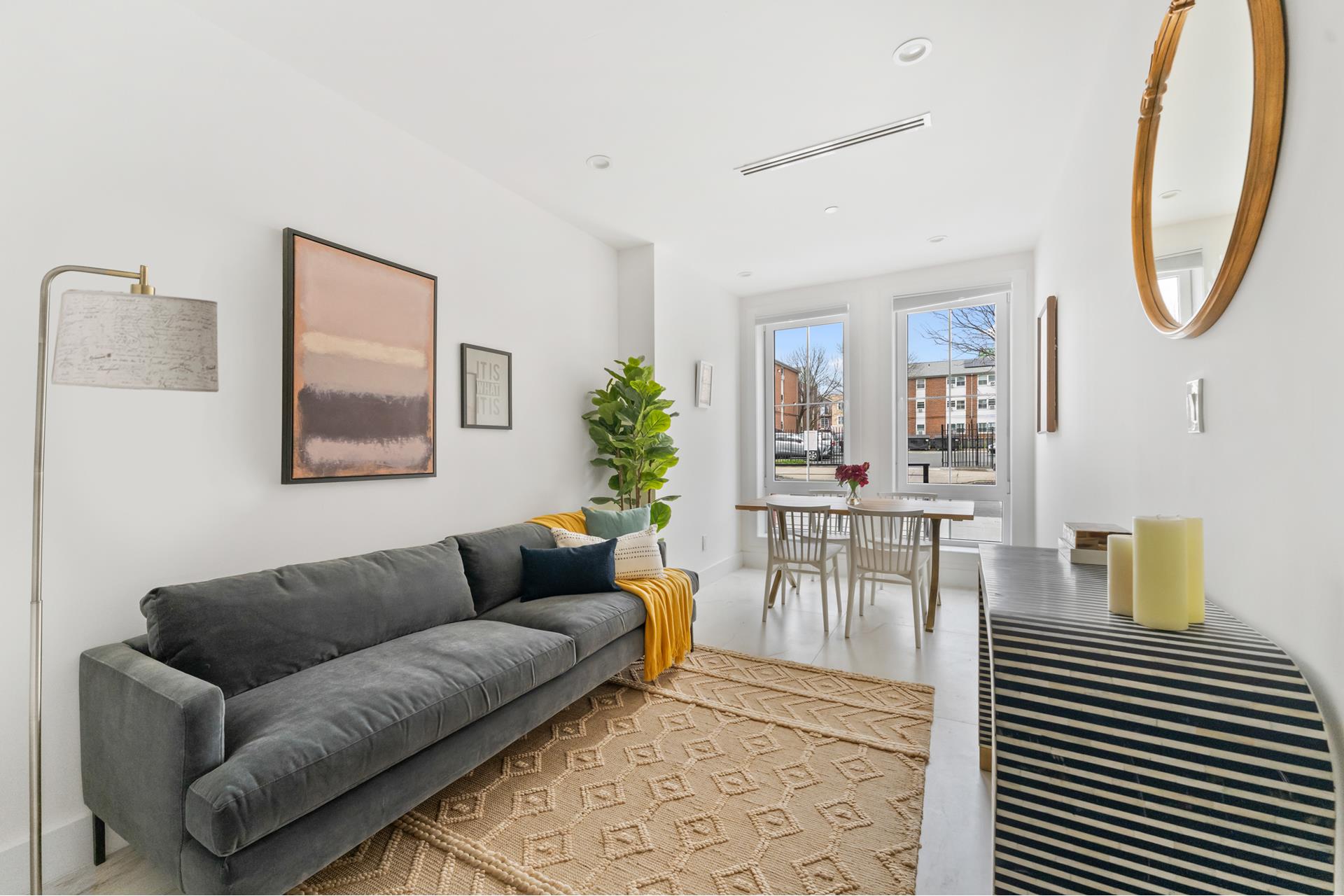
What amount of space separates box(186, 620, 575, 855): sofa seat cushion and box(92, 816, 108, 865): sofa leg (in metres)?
0.53

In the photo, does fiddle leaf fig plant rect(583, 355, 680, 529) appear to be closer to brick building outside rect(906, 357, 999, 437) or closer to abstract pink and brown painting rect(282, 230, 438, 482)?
abstract pink and brown painting rect(282, 230, 438, 482)

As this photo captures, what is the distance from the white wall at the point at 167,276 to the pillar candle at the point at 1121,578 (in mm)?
2742

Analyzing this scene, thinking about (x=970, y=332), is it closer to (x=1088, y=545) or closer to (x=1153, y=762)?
(x=1088, y=545)

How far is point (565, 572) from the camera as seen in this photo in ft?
9.25

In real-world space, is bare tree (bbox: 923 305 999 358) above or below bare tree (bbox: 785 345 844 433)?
above

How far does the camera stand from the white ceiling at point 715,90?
6.70 ft

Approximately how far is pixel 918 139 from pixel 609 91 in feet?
5.23

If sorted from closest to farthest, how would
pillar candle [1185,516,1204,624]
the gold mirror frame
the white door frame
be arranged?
the gold mirror frame < pillar candle [1185,516,1204,624] < the white door frame

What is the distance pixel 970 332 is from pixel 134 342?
5.27 meters

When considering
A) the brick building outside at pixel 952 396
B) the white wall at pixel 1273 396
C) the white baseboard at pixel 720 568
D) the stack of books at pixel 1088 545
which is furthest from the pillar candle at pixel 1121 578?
the brick building outside at pixel 952 396

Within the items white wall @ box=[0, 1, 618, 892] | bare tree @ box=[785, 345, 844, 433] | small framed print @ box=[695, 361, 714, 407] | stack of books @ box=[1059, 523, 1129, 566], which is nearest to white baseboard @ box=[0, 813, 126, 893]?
white wall @ box=[0, 1, 618, 892]

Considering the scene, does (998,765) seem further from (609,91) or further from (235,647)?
(609,91)

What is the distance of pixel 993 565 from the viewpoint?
1.63 metres

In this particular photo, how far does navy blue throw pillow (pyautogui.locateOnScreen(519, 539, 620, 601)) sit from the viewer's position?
280cm
